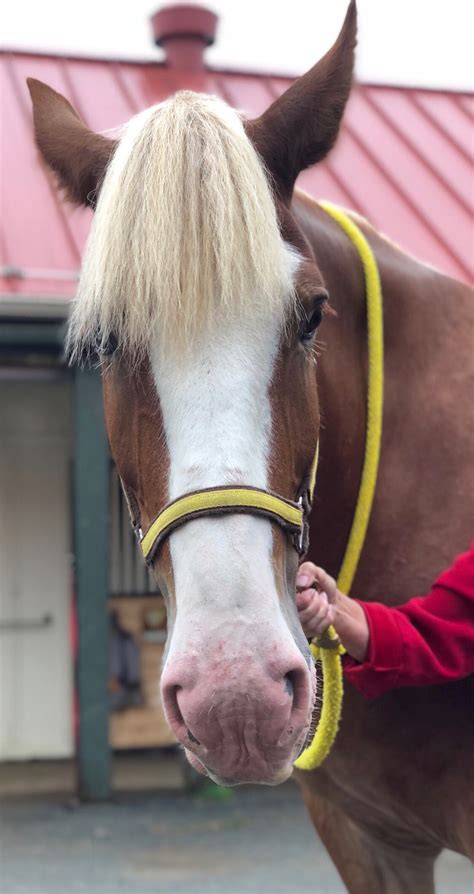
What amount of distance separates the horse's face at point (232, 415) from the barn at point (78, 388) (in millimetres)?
4013

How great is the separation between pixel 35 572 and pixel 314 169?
3332 millimetres

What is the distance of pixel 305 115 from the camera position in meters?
2.06

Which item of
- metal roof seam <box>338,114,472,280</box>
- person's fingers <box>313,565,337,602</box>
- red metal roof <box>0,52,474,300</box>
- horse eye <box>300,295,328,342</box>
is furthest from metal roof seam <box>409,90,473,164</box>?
person's fingers <box>313,565,337,602</box>

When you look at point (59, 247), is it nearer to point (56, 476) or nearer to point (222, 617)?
point (56, 476)

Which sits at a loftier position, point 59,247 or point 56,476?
point 59,247

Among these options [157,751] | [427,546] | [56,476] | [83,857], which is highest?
[427,546]

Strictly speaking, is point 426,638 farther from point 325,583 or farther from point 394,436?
point 394,436

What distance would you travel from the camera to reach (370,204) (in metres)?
7.40

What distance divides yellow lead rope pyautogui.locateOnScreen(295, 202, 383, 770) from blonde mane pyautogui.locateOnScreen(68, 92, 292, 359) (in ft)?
1.80

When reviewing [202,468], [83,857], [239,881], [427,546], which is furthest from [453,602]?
[83,857]

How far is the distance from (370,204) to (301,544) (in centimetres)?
589

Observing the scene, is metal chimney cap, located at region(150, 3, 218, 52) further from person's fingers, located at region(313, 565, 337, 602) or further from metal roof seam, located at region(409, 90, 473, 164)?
person's fingers, located at region(313, 565, 337, 602)

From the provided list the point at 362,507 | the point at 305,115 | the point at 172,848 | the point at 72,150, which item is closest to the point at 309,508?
the point at 362,507

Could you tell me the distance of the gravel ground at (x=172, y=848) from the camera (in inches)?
215
